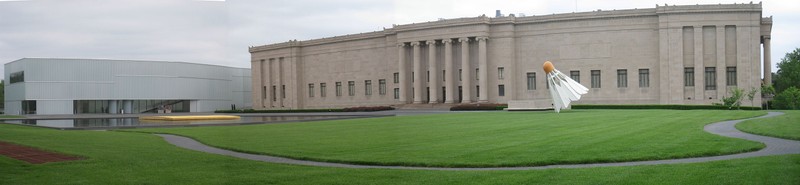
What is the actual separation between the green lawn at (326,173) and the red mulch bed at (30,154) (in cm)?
44

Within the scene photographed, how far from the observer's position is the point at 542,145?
62.3 ft

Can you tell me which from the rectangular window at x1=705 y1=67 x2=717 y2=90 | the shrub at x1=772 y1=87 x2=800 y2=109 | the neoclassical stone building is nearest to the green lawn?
the shrub at x1=772 y1=87 x2=800 y2=109

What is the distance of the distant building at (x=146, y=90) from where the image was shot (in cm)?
5653

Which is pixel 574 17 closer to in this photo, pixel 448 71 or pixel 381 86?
pixel 448 71

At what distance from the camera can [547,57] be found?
71438 millimetres

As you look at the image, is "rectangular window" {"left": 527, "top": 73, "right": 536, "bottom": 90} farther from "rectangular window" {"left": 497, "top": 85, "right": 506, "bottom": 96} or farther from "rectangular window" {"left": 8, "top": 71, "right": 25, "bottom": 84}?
"rectangular window" {"left": 8, "top": 71, "right": 25, "bottom": 84}

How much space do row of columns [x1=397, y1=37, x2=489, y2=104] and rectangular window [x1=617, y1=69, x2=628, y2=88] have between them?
1314 centimetres

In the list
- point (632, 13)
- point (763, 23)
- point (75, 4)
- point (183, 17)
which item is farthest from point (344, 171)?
point (763, 23)

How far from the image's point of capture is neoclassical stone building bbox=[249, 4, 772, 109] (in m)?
64.8

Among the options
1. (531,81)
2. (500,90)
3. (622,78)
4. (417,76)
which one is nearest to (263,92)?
(417,76)

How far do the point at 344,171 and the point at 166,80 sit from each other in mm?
74907

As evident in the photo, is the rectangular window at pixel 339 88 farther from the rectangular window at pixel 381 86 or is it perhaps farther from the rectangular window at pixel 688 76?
the rectangular window at pixel 688 76

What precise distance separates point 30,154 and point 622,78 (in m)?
61.6

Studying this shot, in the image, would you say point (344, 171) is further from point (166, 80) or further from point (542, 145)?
point (166, 80)
